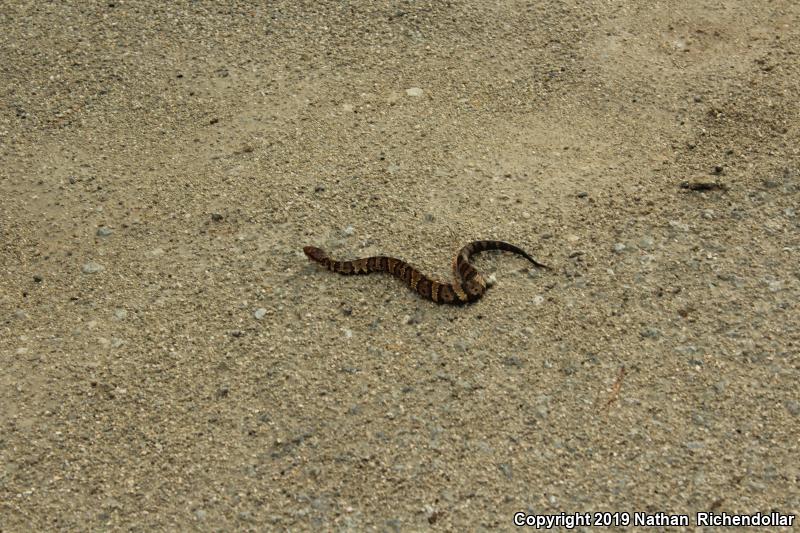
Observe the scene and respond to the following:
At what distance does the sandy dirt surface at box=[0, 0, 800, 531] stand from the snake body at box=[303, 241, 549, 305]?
72 mm

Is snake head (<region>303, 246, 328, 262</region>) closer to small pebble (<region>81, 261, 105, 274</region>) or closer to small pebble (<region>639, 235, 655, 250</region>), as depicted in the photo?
small pebble (<region>81, 261, 105, 274</region>)

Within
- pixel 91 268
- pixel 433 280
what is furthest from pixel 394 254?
pixel 91 268

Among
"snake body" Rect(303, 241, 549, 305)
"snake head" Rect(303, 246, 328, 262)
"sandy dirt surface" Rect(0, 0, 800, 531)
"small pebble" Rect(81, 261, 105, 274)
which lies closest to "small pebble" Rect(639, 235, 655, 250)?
"sandy dirt surface" Rect(0, 0, 800, 531)

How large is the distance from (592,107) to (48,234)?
3967 millimetres

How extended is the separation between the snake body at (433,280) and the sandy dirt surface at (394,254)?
72mm

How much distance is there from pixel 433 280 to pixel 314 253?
786mm

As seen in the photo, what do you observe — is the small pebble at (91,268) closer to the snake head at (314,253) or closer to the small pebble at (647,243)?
the snake head at (314,253)

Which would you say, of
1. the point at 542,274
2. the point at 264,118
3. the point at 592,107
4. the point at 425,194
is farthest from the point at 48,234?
the point at 592,107

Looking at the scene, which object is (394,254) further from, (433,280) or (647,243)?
(647,243)

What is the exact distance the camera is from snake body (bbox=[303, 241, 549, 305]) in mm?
5320

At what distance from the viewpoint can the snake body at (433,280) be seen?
5320mm

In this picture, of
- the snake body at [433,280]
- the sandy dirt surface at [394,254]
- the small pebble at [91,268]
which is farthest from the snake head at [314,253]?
the small pebble at [91,268]

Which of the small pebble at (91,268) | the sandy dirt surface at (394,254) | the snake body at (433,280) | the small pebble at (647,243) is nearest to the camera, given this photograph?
the sandy dirt surface at (394,254)

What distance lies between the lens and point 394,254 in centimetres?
570
